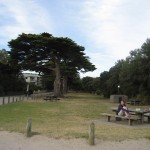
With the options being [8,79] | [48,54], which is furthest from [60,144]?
[8,79]

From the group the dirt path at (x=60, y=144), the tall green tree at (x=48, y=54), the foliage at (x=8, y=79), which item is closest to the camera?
the dirt path at (x=60, y=144)

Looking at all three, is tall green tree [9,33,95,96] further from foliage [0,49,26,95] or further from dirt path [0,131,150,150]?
dirt path [0,131,150,150]

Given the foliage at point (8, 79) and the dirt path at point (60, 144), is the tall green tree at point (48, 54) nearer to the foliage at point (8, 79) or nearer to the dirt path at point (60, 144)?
the foliage at point (8, 79)

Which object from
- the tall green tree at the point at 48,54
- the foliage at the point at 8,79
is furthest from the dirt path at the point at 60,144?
the foliage at the point at 8,79

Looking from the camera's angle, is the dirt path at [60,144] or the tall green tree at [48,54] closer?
the dirt path at [60,144]

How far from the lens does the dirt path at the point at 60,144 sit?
11266mm

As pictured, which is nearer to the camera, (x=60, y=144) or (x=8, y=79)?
(x=60, y=144)

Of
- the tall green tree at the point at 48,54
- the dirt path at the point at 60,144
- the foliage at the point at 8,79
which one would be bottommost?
the dirt path at the point at 60,144

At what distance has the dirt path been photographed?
37.0 feet

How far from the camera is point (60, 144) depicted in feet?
38.3

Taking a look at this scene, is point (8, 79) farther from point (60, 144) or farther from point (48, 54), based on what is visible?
point (60, 144)

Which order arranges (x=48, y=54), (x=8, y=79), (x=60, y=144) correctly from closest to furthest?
(x=60, y=144) → (x=48, y=54) → (x=8, y=79)

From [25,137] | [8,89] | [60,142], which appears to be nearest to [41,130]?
[25,137]

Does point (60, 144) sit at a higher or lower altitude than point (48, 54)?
lower
